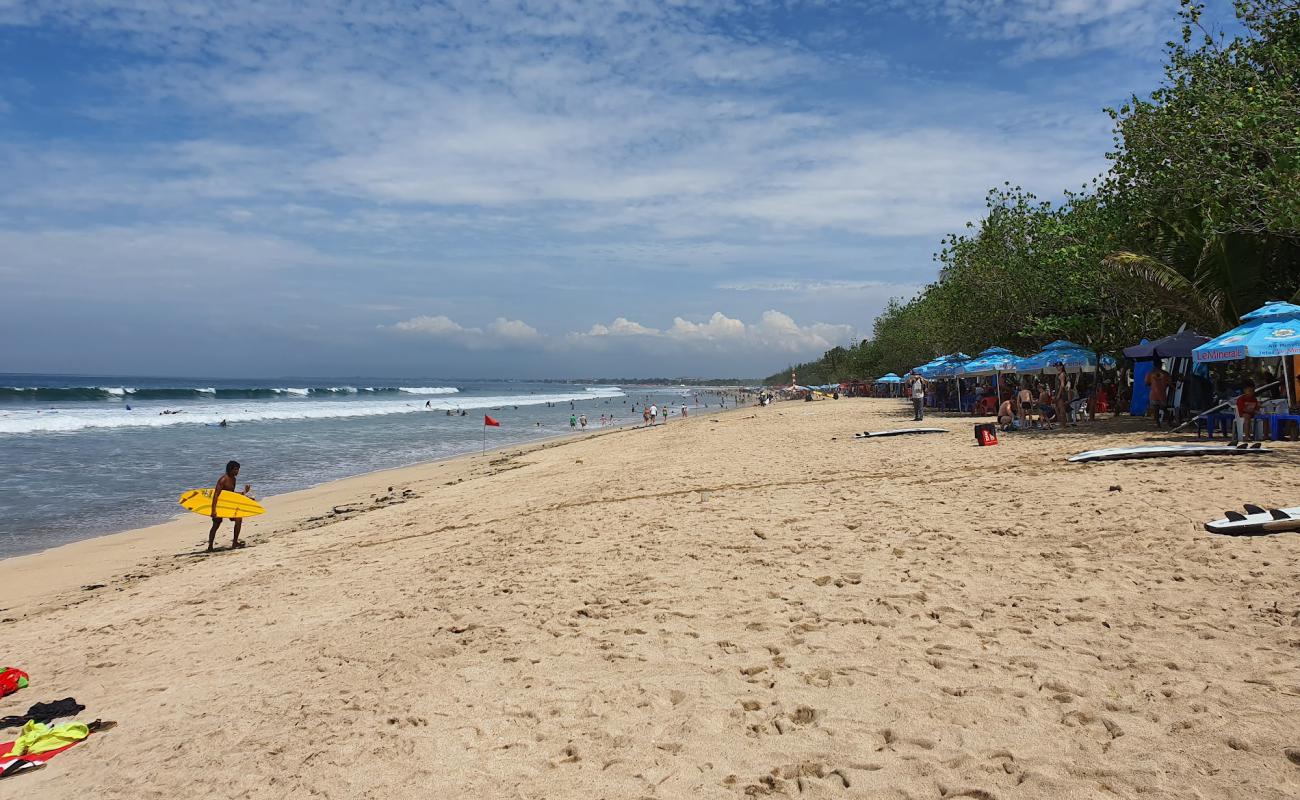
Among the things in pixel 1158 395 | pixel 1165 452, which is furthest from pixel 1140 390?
pixel 1165 452

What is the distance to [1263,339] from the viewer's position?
402 inches

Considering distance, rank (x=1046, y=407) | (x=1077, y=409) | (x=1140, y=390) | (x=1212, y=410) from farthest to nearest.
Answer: (x=1140, y=390)
(x=1077, y=409)
(x=1046, y=407)
(x=1212, y=410)

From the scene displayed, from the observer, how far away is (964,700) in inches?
150

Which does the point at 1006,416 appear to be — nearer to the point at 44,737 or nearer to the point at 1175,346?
the point at 1175,346

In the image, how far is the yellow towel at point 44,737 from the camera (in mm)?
4297

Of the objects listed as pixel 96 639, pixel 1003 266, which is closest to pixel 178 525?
pixel 96 639

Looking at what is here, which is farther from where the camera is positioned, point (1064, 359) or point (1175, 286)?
point (1064, 359)

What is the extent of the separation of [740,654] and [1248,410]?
10.8 metres

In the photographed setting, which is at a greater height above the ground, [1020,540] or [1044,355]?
[1044,355]

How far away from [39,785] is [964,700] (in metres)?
5.16

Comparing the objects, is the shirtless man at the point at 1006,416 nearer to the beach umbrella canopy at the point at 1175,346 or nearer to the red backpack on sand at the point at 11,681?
the beach umbrella canopy at the point at 1175,346

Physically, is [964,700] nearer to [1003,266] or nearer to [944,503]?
[944,503]

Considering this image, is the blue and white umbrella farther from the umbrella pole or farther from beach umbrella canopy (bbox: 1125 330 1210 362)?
the umbrella pole

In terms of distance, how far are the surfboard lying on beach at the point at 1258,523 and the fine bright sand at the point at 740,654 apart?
19cm
